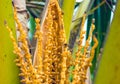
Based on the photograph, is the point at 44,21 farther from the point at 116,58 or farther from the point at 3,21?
the point at 116,58

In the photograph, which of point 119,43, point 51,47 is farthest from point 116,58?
point 51,47

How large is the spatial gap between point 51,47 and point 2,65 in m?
0.13

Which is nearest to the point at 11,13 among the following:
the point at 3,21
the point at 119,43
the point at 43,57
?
the point at 3,21

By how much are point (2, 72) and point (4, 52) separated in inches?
2.0

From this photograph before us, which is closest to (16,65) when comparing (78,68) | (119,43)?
(78,68)

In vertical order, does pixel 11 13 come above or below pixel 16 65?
above

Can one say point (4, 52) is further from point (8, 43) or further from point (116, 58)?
point (116, 58)

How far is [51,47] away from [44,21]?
0.37 ft

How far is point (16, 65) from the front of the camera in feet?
2.95

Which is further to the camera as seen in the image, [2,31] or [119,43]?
[2,31]

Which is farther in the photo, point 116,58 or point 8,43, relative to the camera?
point 8,43

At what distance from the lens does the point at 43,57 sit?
0.87 metres

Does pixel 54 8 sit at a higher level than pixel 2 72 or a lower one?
higher

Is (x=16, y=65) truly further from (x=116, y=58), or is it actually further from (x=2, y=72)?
(x=116, y=58)
